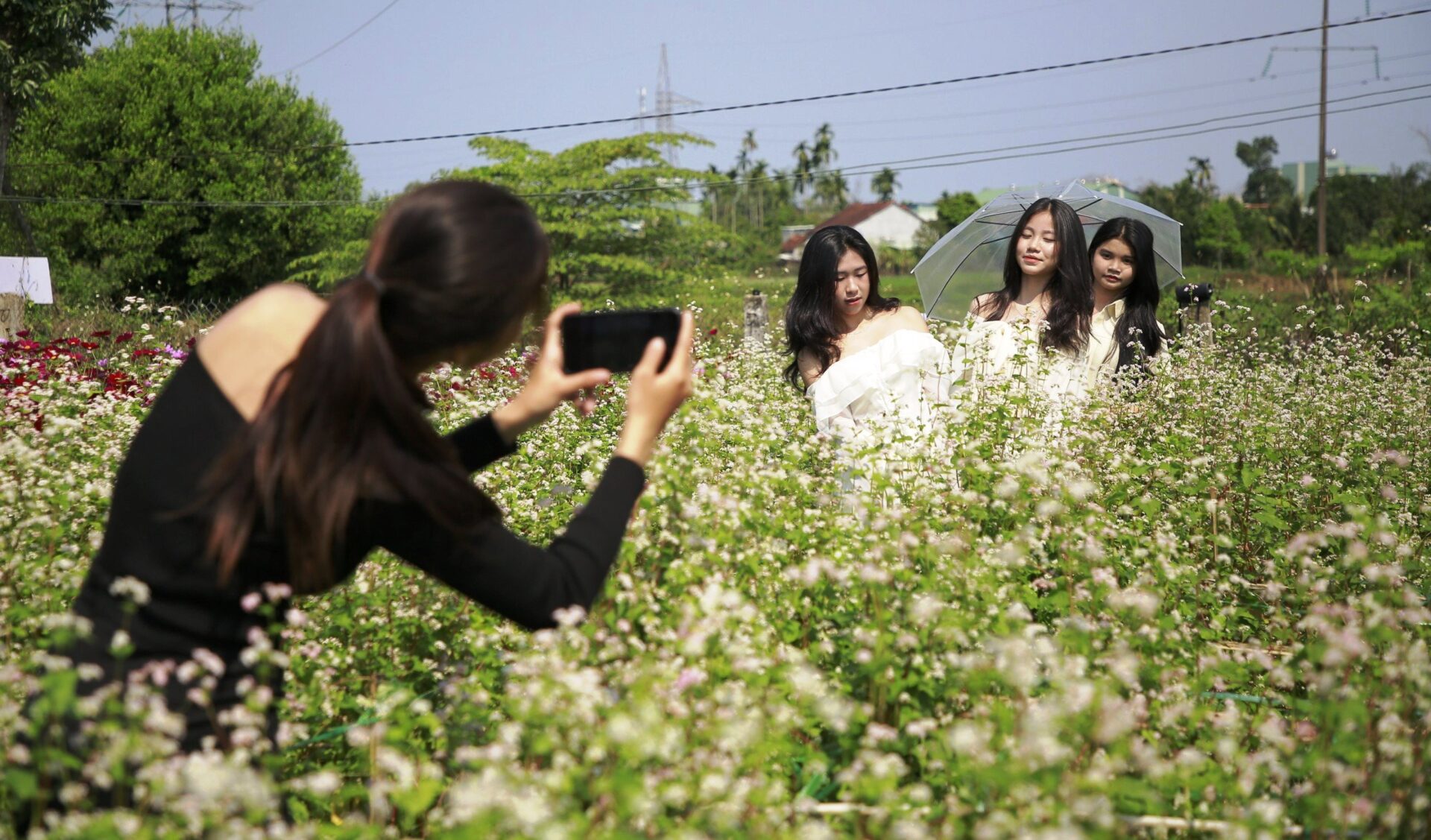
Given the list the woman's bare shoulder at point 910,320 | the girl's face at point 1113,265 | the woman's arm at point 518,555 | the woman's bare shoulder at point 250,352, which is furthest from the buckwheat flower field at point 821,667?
the girl's face at point 1113,265

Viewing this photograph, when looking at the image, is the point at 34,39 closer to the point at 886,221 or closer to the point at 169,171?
the point at 169,171

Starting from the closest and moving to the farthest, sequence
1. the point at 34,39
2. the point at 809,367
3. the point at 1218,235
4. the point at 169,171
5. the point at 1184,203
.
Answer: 1. the point at 809,367
2. the point at 34,39
3. the point at 169,171
4. the point at 1218,235
5. the point at 1184,203

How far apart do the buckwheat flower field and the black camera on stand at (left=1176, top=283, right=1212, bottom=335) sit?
4050mm

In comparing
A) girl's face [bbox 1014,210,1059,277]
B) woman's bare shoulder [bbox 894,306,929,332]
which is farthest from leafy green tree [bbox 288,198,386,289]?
girl's face [bbox 1014,210,1059,277]

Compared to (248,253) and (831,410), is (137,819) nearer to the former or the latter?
(831,410)

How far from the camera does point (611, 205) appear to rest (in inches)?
746

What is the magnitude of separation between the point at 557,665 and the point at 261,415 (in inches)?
27.6

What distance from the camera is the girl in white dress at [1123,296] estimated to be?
20.2 feet

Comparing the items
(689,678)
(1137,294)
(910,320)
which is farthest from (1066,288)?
(689,678)

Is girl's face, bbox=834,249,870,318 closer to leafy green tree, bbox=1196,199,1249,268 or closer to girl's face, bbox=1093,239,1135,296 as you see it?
girl's face, bbox=1093,239,1135,296

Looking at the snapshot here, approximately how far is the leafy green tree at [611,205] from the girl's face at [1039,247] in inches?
505

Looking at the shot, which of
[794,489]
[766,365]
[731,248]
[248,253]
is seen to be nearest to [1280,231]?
[731,248]

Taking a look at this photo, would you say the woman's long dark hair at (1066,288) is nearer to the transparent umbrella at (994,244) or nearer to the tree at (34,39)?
the transparent umbrella at (994,244)

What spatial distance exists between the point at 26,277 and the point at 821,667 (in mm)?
9128
